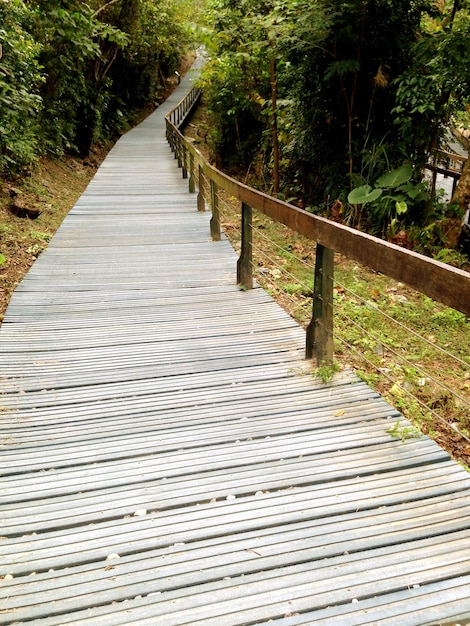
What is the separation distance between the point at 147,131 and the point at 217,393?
22382 mm

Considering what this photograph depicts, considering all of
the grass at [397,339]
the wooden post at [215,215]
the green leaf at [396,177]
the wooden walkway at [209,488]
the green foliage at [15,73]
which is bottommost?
the grass at [397,339]

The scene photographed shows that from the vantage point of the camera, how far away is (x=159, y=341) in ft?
12.7

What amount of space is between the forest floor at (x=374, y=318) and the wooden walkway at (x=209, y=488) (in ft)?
1.25

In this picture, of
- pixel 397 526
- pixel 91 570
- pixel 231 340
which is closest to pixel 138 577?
pixel 91 570

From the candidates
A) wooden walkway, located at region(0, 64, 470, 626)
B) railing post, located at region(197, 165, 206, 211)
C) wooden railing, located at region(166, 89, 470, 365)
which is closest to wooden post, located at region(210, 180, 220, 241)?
wooden railing, located at region(166, 89, 470, 365)

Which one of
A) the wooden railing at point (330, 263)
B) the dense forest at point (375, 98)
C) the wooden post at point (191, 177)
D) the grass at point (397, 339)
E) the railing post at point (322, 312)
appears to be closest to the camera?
the wooden railing at point (330, 263)

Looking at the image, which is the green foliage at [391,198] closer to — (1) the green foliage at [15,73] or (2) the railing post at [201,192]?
(2) the railing post at [201,192]

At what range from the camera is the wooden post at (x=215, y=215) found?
6.50 meters

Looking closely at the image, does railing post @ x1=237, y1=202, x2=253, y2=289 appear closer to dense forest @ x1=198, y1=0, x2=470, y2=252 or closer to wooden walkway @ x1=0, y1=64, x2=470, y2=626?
wooden walkway @ x1=0, y1=64, x2=470, y2=626

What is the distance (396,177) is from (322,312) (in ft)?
15.7

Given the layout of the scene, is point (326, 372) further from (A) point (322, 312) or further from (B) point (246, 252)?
(B) point (246, 252)

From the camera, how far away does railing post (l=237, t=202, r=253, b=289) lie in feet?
14.9

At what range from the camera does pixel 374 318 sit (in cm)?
543

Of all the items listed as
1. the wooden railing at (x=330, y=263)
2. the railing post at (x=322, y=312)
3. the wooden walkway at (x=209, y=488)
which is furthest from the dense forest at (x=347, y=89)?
the railing post at (x=322, y=312)
